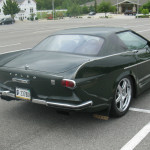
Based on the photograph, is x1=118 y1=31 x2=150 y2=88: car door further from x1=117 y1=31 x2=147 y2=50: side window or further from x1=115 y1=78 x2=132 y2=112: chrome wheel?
x1=115 y1=78 x2=132 y2=112: chrome wheel

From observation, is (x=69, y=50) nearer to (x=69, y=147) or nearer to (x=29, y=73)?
(x=29, y=73)

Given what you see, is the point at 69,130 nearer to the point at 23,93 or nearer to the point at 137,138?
the point at 23,93

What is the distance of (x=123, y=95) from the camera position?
446 centimetres

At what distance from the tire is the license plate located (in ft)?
4.08

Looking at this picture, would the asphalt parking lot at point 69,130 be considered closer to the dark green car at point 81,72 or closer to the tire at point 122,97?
the tire at point 122,97

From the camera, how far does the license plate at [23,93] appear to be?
3896mm

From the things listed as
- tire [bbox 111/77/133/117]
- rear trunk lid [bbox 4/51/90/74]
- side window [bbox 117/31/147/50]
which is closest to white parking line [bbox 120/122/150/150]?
tire [bbox 111/77/133/117]

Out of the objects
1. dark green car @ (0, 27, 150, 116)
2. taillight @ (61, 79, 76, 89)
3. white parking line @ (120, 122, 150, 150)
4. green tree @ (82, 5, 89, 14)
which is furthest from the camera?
green tree @ (82, 5, 89, 14)

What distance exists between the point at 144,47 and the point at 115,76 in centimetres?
135

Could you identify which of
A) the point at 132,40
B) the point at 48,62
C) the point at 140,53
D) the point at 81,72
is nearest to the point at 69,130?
the point at 81,72

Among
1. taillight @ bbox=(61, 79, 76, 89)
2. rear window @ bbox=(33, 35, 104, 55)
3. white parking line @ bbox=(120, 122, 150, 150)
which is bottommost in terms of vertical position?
white parking line @ bbox=(120, 122, 150, 150)

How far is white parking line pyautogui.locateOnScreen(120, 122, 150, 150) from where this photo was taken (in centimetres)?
341

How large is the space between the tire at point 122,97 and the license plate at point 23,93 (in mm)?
1244

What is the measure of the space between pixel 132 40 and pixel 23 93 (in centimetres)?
223
